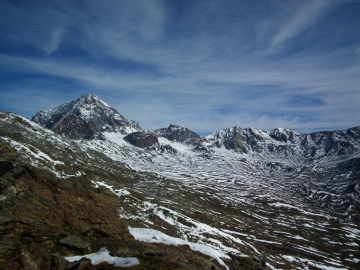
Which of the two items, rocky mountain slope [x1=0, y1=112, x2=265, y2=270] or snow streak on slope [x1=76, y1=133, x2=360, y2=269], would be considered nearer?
rocky mountain slope [x1=0, y1=112, x2=265, y2=270]

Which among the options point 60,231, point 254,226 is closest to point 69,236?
point 60,231

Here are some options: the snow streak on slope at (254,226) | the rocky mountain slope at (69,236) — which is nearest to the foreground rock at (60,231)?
A: the rocky mountain slope at (69,236)

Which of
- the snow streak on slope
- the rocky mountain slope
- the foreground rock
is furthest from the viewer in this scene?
the snow streak on slope

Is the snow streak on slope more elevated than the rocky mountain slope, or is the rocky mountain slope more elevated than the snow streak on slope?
the rocky mountain slope

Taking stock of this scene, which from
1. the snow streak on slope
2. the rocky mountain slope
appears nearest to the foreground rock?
the rocky mountain slope

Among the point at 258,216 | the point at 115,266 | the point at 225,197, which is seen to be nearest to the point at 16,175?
the point at 115,266

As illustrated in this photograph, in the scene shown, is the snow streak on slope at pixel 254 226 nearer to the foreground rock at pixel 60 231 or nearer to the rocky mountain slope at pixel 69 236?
the foreground rock at pixel 60 231

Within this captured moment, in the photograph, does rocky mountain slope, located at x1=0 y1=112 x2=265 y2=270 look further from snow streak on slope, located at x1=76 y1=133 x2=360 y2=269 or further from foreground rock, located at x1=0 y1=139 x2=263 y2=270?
snow streak on slope, located at x1=76 y1=133 x2=360 y2=269

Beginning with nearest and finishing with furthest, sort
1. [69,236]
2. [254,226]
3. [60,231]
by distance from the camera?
[69,236], [60,231], [254,226]

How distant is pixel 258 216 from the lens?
163 m

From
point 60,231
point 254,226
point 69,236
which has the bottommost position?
point 254,226

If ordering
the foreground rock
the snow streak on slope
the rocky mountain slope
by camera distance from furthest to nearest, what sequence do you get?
the snow streak on slope
the rocky mountain slope
the foreground rock

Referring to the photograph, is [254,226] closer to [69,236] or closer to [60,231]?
[60,231]

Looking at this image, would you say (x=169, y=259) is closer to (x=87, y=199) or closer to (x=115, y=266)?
(x=115, y=266)
